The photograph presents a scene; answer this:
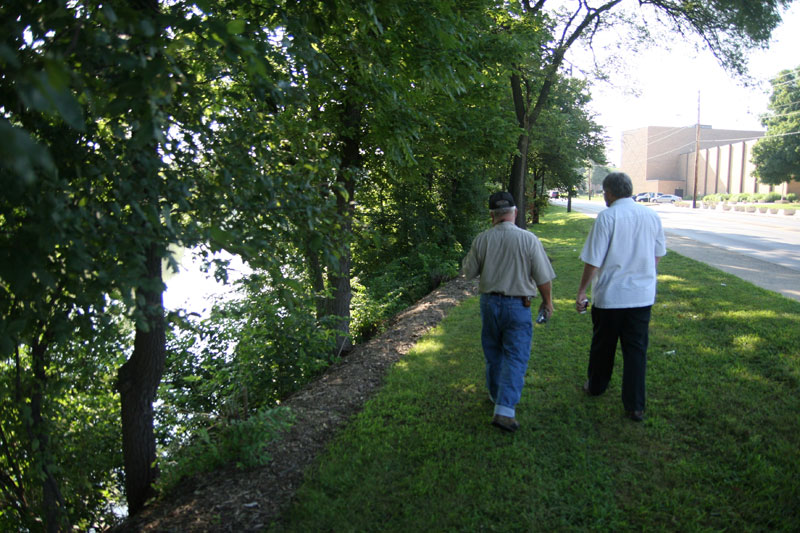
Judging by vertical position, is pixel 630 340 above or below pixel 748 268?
above

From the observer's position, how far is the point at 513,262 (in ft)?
14.5

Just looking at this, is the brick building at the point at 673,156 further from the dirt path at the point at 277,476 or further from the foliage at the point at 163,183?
the foliage at the point at 163,183

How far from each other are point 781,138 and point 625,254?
181 feet

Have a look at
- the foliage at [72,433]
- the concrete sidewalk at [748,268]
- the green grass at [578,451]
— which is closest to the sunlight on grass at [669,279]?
the concrete sidewalk at [748,268]

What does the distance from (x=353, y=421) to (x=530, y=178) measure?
79.3ft

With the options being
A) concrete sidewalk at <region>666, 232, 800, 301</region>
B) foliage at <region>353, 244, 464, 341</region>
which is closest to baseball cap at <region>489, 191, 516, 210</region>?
foliage at <region>353, 244, 464, 341</region>

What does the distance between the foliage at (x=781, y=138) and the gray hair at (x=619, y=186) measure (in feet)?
172

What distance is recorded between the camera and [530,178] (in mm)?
27203

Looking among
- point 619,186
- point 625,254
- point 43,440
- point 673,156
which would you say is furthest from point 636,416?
point 673,156

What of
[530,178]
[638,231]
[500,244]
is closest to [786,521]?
[638,231]

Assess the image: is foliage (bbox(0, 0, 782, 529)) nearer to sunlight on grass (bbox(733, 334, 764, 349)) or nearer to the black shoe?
the black shoe

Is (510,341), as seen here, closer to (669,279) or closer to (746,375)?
(746,375)

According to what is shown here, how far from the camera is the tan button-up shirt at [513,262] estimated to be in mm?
4398

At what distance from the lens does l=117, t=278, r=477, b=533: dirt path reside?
3521 millimetres
